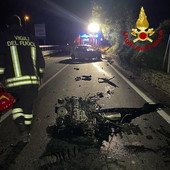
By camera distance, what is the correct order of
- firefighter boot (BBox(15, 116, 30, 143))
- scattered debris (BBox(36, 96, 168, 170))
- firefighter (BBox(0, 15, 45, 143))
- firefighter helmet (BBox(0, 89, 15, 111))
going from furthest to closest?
firefighter boot (BBox(15, 116, 30, 143)) < firefighter (BBox(0, 15, 45, 143)) < scattered debris (BBox(36, 96, 168, 170)) < firefighter helmet (BBox(0, 89, 15, 111))

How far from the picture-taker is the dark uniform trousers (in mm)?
3797

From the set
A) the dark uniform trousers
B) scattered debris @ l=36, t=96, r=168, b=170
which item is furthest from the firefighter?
scattered debris @ l=36, t=96, r=168, b=170

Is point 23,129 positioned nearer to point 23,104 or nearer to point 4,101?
point 23,104

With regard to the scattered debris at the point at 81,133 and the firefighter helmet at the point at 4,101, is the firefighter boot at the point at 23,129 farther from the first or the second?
the firefighter helmet at the point at 4,101

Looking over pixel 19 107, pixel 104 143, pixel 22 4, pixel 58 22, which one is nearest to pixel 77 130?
pixel 104 143

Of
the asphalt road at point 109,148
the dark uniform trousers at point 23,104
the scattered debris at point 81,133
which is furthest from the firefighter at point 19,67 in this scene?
the scattered debris at point 81,133

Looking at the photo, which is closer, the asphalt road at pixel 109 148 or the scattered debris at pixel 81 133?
the asphalt road at pixel 109 148

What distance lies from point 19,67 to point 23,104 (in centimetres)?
67

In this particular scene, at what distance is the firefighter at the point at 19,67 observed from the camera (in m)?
3.60

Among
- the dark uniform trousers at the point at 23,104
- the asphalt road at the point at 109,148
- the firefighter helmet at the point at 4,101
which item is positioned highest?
the firefighter helmet at the point at 4,101

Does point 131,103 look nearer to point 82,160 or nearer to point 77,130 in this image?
point 77,130

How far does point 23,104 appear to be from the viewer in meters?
3.88

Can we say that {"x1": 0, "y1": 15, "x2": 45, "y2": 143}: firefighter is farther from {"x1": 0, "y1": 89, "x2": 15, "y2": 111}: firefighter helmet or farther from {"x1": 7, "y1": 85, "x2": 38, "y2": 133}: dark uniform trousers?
{"x1": 0, "y1": 89, "x2": 15, "y2": 111}: firefighter helmet

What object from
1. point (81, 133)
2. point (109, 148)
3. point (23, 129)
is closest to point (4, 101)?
point (23, 129)
